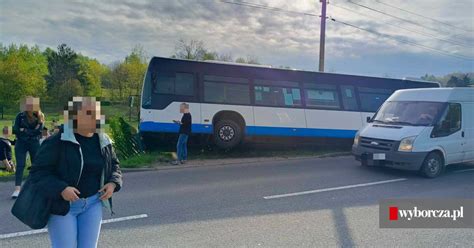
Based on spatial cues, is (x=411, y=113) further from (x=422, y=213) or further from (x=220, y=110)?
(x=220, y=110)

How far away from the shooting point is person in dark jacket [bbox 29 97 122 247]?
2.07 meters

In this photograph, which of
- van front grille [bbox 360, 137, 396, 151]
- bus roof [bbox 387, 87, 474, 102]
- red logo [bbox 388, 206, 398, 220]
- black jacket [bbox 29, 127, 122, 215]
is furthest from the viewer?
bus roof [bbox 387, 87, 474, 102]

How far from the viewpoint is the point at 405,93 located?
825cm

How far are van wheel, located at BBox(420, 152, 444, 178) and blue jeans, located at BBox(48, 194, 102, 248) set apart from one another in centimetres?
720

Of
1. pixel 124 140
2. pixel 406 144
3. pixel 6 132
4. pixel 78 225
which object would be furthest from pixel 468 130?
pixel 6 132

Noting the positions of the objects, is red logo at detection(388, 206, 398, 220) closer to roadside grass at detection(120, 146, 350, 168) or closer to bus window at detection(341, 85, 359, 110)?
roadside grass at detection(120, 146, 350, 168)

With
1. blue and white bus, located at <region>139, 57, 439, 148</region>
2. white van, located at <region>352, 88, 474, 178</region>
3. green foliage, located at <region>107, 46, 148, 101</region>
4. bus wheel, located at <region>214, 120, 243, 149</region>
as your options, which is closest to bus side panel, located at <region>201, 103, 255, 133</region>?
blue and white bus, located at <region>139, 57, 439, 148</region>

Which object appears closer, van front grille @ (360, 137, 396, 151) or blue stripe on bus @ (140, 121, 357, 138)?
van front grille @ (360, 137, 396, 151)

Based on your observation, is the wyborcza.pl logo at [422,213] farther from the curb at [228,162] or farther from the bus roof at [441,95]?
the curb at [228,162]

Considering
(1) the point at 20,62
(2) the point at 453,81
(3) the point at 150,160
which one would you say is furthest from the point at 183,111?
(1) the point at 20,62

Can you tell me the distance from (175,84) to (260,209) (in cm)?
592

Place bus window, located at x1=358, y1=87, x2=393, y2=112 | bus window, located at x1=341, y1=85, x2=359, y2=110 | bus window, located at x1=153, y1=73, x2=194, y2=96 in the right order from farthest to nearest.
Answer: bus window, located at x1=358, y1=87, x2=393, y2=112, bus window, located at x1=341, y1=85, x2=359, y2=110, bus window, located at x1=153, y1=73, x2=194, y2=96

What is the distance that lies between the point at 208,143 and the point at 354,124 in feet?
19.1

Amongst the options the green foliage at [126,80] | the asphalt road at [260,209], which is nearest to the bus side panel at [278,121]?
the asphalt road at [260,209]
